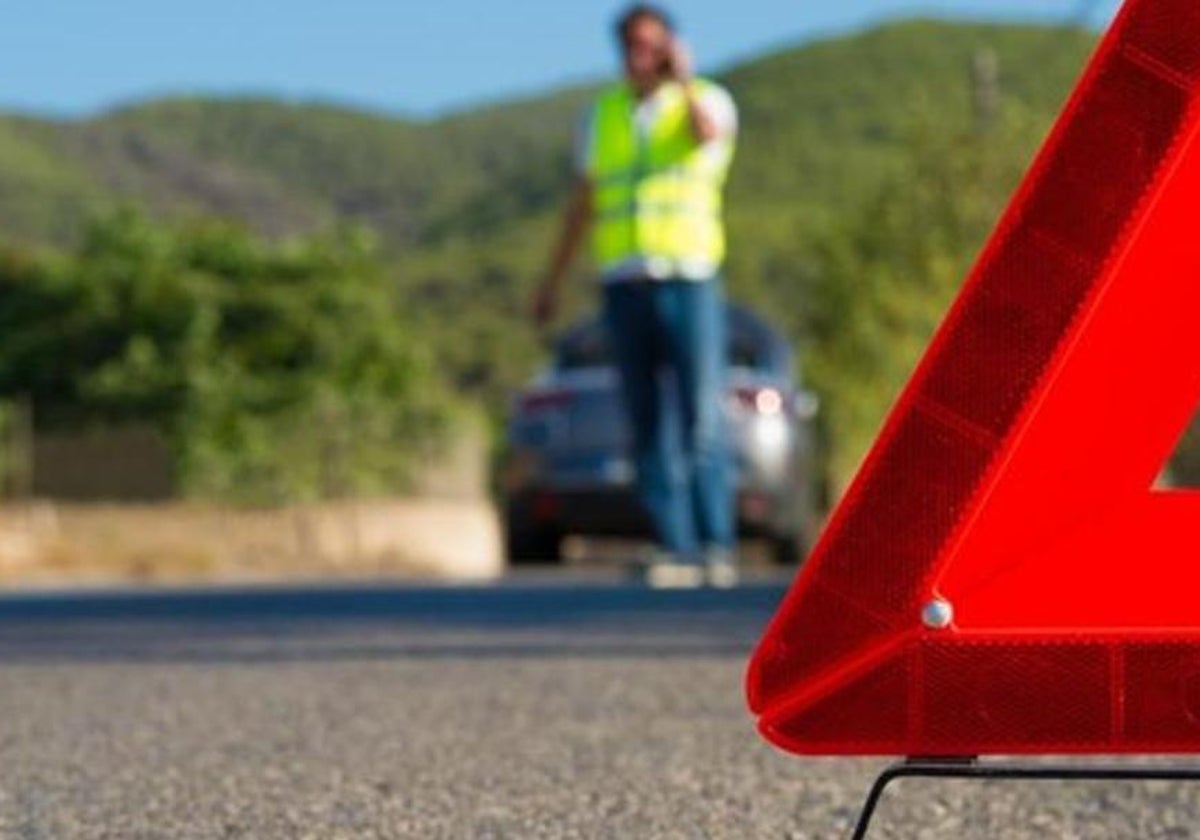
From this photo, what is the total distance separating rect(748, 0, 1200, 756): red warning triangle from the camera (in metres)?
3.20

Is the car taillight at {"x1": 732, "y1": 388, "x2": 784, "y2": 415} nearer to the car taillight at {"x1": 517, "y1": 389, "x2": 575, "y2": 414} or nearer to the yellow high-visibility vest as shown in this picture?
the car taillight at {"x1": 517, "y1": 389, "x2": 575, "y2": 414}

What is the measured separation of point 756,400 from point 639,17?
4645 mm

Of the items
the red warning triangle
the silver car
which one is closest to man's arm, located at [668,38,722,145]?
the silver car

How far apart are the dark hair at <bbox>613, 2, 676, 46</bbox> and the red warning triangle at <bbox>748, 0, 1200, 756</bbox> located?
7.91 metres

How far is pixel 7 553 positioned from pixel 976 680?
2032 cm

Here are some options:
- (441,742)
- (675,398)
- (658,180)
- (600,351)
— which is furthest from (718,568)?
(441,742)

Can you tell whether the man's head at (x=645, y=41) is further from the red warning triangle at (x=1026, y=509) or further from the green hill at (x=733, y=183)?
the green hill at (x=733, y=183)

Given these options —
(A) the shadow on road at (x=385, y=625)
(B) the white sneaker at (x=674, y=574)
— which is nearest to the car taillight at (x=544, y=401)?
(A) the shadow on road at (x=385, y=625)

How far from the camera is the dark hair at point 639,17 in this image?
11094 millimetres

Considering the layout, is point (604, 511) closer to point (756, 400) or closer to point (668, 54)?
point (756, 400)

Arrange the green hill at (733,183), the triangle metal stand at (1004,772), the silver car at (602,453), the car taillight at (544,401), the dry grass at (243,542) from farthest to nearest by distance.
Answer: the green hill at (733,183) < the dry grass at (243,542) < the car taillight at (544,401) < the silver car at (602,453) < the triangle metal stand at (1004,772)

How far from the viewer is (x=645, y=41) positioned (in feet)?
36.3

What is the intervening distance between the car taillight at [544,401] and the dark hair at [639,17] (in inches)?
174

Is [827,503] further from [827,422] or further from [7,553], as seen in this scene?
[827,422]
